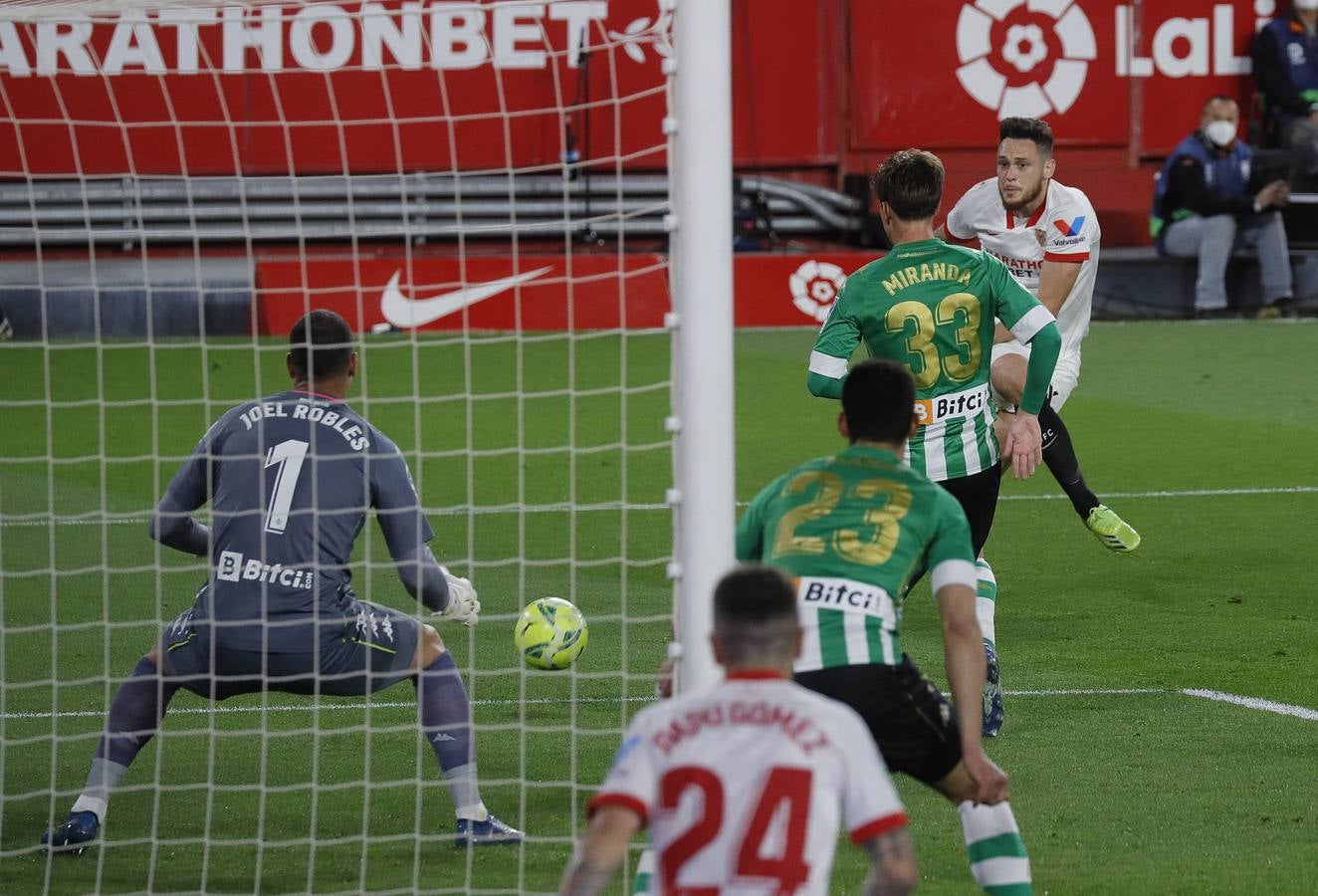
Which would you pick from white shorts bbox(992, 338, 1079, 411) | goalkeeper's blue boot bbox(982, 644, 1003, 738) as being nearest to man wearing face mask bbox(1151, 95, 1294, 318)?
white shorts bbox(992, 338, 1079, 411)

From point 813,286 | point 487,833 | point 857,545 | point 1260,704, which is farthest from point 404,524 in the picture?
point 813,286

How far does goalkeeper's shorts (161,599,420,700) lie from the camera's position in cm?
537

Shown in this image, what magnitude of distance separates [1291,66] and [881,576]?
18271mm

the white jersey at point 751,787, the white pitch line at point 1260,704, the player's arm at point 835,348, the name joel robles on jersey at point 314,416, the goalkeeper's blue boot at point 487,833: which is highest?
the player's arm at point 835,348


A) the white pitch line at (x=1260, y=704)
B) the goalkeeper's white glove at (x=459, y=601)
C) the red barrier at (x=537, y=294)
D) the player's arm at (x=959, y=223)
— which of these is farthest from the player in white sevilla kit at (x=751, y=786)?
the red barrier at (x=537, y=294)

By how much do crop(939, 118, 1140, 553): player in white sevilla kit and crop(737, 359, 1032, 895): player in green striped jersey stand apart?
3609mm

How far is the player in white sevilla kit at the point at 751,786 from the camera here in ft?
10.6

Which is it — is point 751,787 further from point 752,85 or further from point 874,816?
point 752,85

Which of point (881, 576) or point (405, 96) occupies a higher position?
point (405, 96)

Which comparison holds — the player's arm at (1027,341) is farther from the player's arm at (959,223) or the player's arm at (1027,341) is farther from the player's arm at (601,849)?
the player's arm at (601,849)

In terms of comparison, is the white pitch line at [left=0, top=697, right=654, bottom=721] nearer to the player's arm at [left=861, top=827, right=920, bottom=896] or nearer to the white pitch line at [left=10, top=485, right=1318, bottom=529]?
the white pitch line at [left=10, top=485, right=1318, bottom=529]

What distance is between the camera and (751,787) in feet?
→ 10.6

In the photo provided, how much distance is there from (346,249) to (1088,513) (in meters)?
12.7

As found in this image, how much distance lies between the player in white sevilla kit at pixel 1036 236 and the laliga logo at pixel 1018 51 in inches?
520
